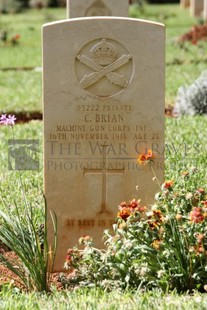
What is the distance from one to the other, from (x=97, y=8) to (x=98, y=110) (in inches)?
288

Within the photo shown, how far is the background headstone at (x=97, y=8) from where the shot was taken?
40.0ft

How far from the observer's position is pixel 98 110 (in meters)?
Answer: 5.36

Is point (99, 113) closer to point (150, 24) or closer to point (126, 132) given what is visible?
point (126, 132)

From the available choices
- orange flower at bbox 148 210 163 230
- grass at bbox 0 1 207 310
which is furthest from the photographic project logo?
orange flower at bbox 148 210 163 230

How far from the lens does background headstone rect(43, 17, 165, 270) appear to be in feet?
17.4

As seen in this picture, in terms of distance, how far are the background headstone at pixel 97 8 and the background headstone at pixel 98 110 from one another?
6915mm

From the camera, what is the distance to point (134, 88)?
17.6 ft

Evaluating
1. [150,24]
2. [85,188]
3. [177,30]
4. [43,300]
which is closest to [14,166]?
[85,188]

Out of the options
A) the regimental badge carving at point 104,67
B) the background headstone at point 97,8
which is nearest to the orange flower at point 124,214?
the regimental badge carving at point 104,67

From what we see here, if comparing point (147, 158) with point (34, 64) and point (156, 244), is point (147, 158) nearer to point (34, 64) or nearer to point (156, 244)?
point (156, 244)

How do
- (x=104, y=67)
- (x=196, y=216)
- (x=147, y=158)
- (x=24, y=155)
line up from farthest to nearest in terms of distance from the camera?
(x=24, y=155)
(x=104, y=67)
(x=147, y=158)
(x=196, y=216)

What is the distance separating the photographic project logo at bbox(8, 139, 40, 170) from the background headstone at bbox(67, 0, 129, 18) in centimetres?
441

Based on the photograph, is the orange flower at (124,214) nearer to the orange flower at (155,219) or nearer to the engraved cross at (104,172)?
the orange flower at (155,219)

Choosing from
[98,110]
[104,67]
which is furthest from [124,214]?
[104,67]
